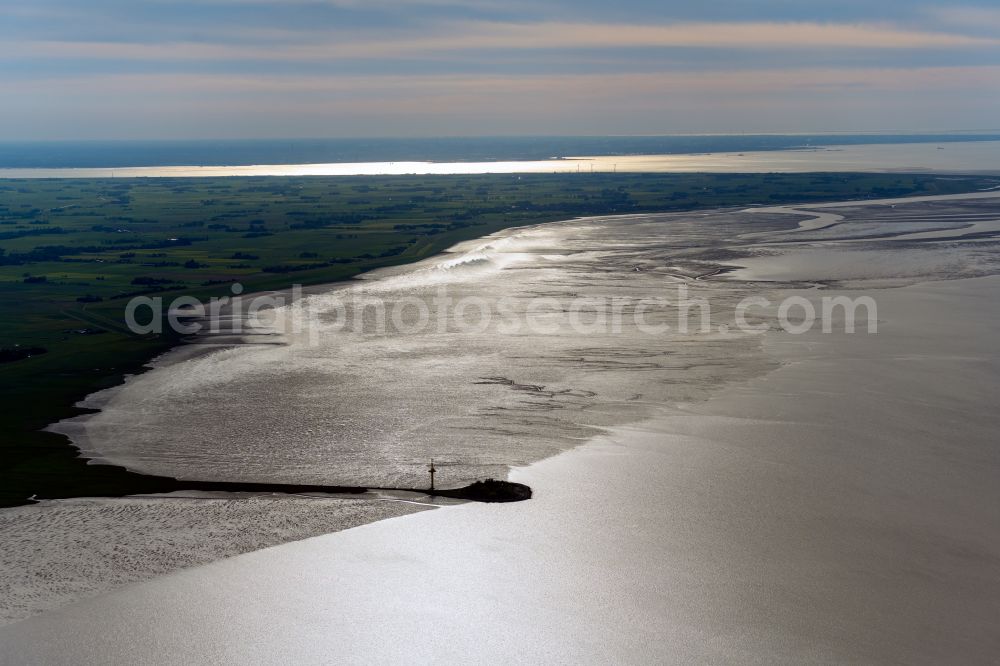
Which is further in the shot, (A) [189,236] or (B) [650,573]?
(A) [189,236]

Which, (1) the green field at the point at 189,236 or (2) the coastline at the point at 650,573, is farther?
(1) the green field at the point at 189,236

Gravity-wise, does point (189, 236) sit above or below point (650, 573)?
above

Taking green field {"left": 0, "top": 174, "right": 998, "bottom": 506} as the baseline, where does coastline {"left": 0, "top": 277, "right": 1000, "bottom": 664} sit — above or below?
below

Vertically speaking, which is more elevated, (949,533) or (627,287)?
(627,287)

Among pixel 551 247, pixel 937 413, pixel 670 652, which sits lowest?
pixel 670 652

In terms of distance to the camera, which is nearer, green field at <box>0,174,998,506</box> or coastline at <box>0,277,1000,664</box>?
coastline at <box>0,277,1000,664</box>

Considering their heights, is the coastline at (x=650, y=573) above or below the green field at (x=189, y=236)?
below

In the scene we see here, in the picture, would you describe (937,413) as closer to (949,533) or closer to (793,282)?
(949,533)

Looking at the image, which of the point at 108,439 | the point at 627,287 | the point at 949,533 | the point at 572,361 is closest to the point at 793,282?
the point at 627,287
